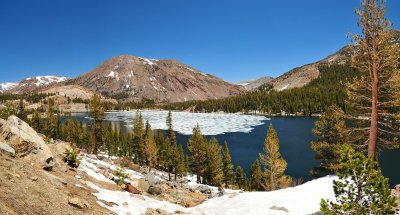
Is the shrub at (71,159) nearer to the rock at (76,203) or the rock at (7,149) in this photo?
the rock at (7,149)

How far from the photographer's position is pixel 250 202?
69.5 feet

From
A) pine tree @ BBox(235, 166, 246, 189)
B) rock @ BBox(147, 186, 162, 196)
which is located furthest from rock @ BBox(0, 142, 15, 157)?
pine tree @ BBox(235, 166, 246, 189)

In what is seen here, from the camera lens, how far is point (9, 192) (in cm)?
1320

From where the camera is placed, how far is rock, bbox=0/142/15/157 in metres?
18.8

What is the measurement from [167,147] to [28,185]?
70844 mm

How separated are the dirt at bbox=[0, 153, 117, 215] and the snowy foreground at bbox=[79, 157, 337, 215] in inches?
68.7

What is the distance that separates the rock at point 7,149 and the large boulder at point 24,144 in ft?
2.68

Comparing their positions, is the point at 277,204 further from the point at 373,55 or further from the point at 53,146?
the point at 53,146

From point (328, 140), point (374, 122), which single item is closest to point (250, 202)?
point (374, 122)

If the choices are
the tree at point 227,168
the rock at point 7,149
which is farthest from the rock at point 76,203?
the tree at point 227,168

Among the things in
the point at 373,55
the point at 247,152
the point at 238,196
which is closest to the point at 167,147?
the point at 247,152

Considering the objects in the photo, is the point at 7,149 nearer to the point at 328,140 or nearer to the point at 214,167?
the point at 328,140

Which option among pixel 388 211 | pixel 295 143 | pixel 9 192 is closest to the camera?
pixel 388 211

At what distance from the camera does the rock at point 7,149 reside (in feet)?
61.7
